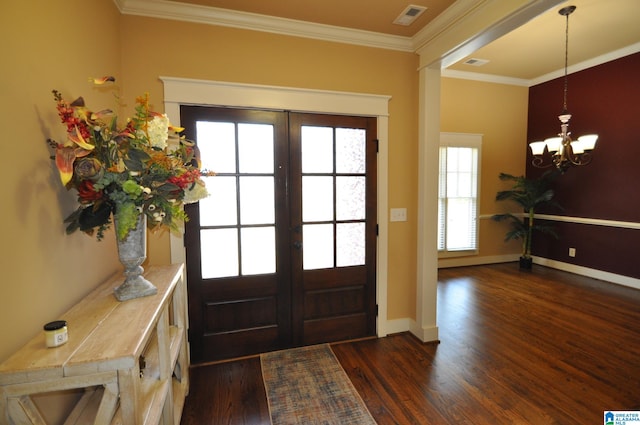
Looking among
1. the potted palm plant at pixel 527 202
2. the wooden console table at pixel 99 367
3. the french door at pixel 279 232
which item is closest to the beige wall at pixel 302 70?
the french door at pixel 279 232

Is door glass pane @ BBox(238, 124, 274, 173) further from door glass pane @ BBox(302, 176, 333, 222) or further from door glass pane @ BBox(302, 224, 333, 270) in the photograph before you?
door glass pane @ BBox(302, 224, 333, 270)

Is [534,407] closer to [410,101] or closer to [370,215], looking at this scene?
[370,215]

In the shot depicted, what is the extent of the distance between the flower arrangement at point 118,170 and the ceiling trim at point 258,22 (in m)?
1.31

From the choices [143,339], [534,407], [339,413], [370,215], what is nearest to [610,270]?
[534,407]

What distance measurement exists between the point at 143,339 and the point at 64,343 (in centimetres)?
25

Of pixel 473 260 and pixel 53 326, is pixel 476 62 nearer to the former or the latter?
pixel 473 260

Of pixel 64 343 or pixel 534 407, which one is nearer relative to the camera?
pixel 64 343

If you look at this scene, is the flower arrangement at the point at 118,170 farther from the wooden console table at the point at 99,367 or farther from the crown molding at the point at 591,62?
the crown molding at the point at 591,62

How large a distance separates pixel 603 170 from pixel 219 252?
548cm

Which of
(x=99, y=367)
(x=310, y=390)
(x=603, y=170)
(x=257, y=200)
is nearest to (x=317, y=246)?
(x=257, y=200)

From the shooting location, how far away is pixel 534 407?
1887 millimetres

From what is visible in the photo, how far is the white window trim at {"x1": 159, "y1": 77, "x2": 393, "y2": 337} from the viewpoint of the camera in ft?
7.25

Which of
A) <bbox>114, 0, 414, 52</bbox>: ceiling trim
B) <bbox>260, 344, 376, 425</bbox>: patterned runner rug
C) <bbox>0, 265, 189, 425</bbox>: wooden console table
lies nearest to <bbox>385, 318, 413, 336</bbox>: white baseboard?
<bbox>260, 344, 376, 425</bbox>: patterned runner rug

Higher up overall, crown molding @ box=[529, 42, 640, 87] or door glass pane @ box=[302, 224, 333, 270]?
crown molding @ box=[529, 42, 640, 87]
